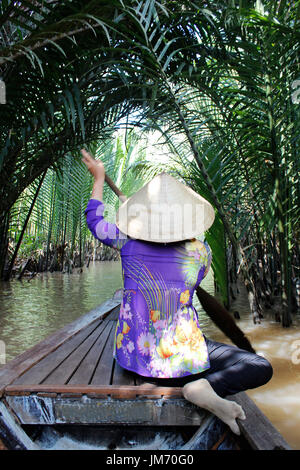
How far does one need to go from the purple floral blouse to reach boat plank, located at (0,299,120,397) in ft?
1.61

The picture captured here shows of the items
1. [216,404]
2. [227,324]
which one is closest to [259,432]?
[216,404]

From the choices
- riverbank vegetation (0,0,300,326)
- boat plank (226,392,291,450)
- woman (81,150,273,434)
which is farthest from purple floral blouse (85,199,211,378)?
riverbank vegetation (0,0,300,326)

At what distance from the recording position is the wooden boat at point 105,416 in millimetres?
1315

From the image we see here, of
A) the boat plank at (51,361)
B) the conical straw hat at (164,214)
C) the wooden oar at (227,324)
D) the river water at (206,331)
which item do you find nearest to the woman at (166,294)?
the conical straw hat at (164,214)

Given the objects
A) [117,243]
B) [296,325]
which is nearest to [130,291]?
[117,243]

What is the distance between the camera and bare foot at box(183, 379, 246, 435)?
1.21 metres

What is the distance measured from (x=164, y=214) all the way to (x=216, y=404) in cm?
70

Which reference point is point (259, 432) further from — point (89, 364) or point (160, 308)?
point (89, 364)

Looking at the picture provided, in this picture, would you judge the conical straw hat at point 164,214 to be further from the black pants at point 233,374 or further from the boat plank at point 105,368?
the boat plank at point 105,368

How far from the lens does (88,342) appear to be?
88.8 inches

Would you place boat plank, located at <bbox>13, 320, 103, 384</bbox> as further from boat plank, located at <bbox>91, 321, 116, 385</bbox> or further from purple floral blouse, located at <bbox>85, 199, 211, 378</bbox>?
purple floral blouse, located at <bbox>85, 199, 211, 378</bbox>

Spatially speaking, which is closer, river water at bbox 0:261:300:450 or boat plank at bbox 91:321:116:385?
boat plank at bbox 91:321:116:385

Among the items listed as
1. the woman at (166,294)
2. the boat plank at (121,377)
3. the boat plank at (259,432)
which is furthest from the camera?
the boat plank at (121,377)
